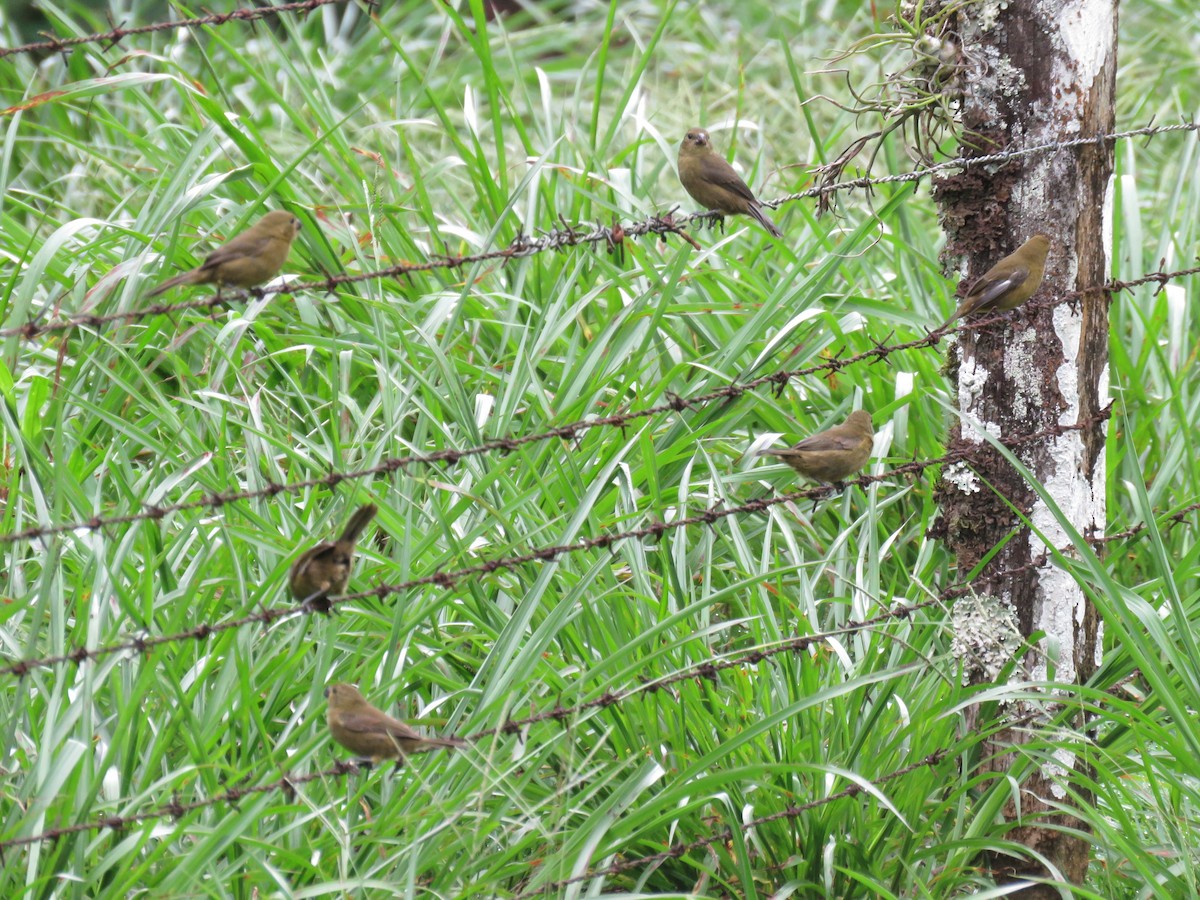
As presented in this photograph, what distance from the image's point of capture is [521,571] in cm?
290

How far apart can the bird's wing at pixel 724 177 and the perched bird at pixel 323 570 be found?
173cm

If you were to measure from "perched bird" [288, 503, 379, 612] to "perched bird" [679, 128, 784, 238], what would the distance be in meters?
1.65

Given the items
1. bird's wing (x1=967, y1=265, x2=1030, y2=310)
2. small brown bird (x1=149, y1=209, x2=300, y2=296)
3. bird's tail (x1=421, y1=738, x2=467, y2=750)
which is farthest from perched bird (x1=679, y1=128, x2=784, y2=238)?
bird's tail (x1=421, y1=738, x2=467, y2=750)

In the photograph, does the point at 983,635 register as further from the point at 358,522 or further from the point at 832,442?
the point at 358,522

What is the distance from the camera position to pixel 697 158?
3605 millimetres

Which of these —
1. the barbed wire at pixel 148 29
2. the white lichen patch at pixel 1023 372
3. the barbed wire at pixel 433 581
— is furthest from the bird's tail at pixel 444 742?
the white lichen patch at pixel 1023 372

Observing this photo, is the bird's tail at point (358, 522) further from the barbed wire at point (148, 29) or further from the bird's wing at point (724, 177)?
the bird's wing at point (724, 177)

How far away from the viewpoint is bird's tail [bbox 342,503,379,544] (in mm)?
2010

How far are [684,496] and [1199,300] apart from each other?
240cm

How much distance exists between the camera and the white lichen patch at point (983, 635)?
8.63 feet

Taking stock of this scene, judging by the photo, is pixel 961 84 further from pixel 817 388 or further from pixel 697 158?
pixel 817 388

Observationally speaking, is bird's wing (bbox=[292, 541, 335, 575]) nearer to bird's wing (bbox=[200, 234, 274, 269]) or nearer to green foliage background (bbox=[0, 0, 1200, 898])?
green foliage background (bbox=[0, 0, 1200, 898])

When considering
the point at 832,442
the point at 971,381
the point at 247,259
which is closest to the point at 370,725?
the point at 247,259

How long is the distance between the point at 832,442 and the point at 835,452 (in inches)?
1.4
